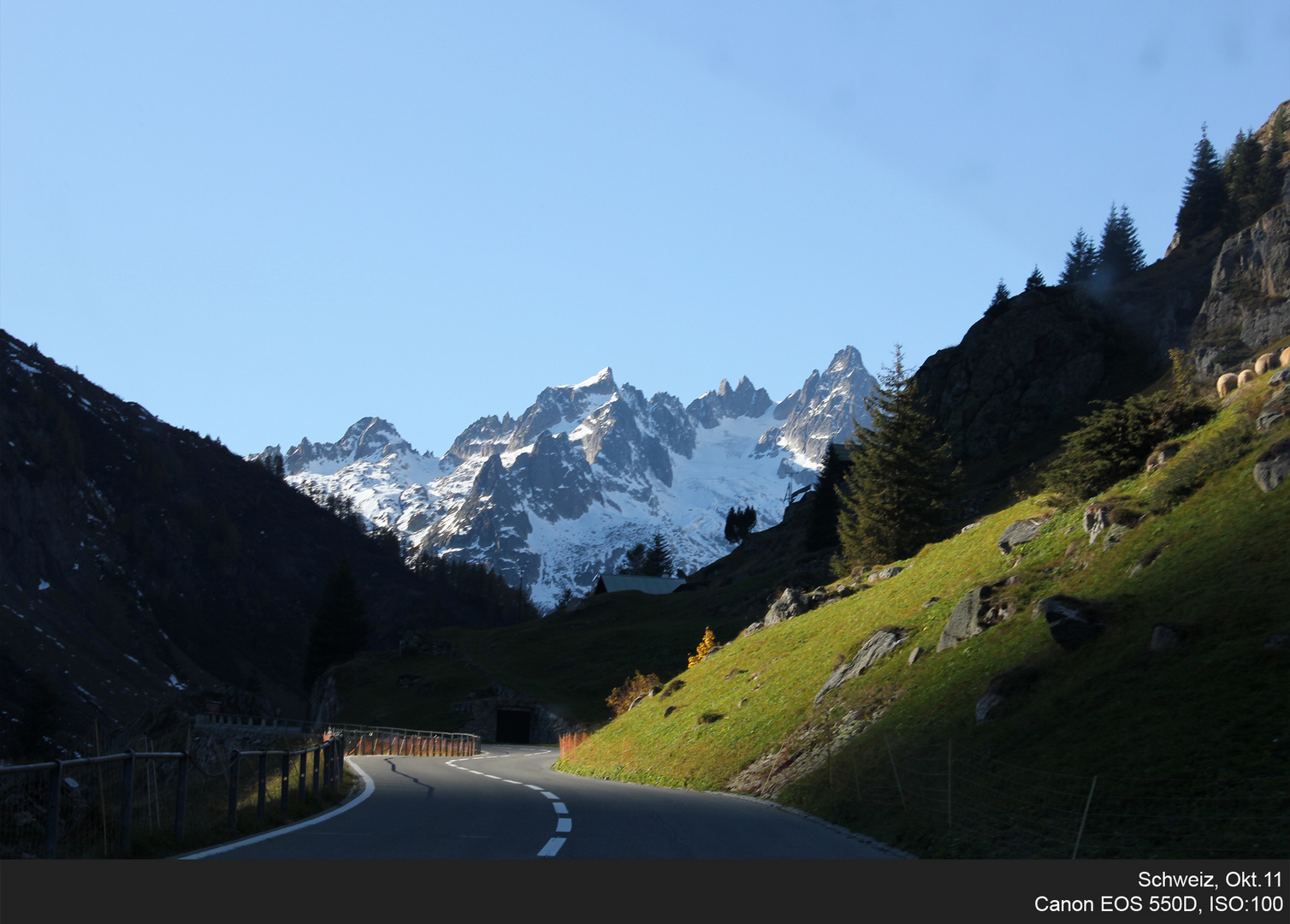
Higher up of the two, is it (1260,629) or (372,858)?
(1260,629)

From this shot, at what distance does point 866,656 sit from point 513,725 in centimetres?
6022

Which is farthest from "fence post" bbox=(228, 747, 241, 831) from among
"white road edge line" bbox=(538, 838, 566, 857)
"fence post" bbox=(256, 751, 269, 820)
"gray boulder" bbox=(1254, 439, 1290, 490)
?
"gray boulder" bbox=(1254, 439, 1290, 490)

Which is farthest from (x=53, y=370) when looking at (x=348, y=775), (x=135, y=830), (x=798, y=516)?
(x=135, y=830)

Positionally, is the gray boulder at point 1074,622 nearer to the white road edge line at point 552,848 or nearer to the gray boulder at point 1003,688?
the gray boulder at point 1003,688

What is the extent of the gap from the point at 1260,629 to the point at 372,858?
13.0 m

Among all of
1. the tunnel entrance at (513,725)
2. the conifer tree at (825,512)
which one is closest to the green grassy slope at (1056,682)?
the tunnel entrance at (513,725)

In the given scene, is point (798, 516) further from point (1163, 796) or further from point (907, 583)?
point (1163, 796)

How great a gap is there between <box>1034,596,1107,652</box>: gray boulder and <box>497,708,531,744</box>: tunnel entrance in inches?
2677

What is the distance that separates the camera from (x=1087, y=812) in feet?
37.4

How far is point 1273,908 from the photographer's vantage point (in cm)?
776

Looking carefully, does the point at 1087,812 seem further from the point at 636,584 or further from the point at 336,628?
the point at 636,584

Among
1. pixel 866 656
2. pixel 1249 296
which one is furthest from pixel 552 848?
pixel 1249 296

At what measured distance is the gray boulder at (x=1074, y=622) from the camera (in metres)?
17.8

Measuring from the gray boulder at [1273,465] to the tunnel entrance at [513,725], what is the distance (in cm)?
6935
